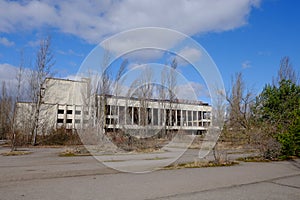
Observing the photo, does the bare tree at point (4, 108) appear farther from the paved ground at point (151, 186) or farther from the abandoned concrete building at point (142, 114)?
the paved ground at point (151, 186)

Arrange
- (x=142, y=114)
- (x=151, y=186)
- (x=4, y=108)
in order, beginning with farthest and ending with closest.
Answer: (x=4, y=108) → (x=142, y=114) → (x=151, y=186)

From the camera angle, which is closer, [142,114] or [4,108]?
[142,114]

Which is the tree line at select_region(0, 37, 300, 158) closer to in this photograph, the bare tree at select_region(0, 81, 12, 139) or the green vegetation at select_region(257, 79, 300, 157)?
the green vegetation at select_region(257, 79, 300, 157)

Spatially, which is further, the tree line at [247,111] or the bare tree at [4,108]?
the bare tree at [4,108]

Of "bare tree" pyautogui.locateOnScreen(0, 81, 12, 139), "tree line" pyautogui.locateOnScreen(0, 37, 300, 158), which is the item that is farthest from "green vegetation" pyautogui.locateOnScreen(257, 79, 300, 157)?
"bare tree" pyautogui.locateOnScreen(0, 81, 12, 139)

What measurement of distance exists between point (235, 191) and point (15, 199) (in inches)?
219

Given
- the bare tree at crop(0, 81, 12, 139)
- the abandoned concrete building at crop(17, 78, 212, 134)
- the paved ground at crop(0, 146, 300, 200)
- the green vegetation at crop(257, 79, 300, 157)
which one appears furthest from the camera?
the bare tree at crop(0, 81, 12, 139)

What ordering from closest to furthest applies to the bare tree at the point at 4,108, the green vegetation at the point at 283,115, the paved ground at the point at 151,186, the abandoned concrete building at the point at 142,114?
the paved ground at the point at 151,186, the green vegetation at the point at 283,115, the abandoned concrete building at the point at 142,114, the bare tree at the point at 4,108

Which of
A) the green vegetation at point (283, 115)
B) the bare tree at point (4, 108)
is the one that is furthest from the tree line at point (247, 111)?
the bare tree at point (4, 108)

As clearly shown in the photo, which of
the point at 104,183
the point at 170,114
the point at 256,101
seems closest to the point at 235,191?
the point at 104,183

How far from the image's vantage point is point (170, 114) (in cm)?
2417

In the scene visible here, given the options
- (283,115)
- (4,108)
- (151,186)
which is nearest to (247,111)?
(283,115)

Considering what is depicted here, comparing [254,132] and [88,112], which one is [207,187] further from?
[88,112]

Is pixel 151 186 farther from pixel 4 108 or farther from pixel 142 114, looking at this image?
pixel 4 108
